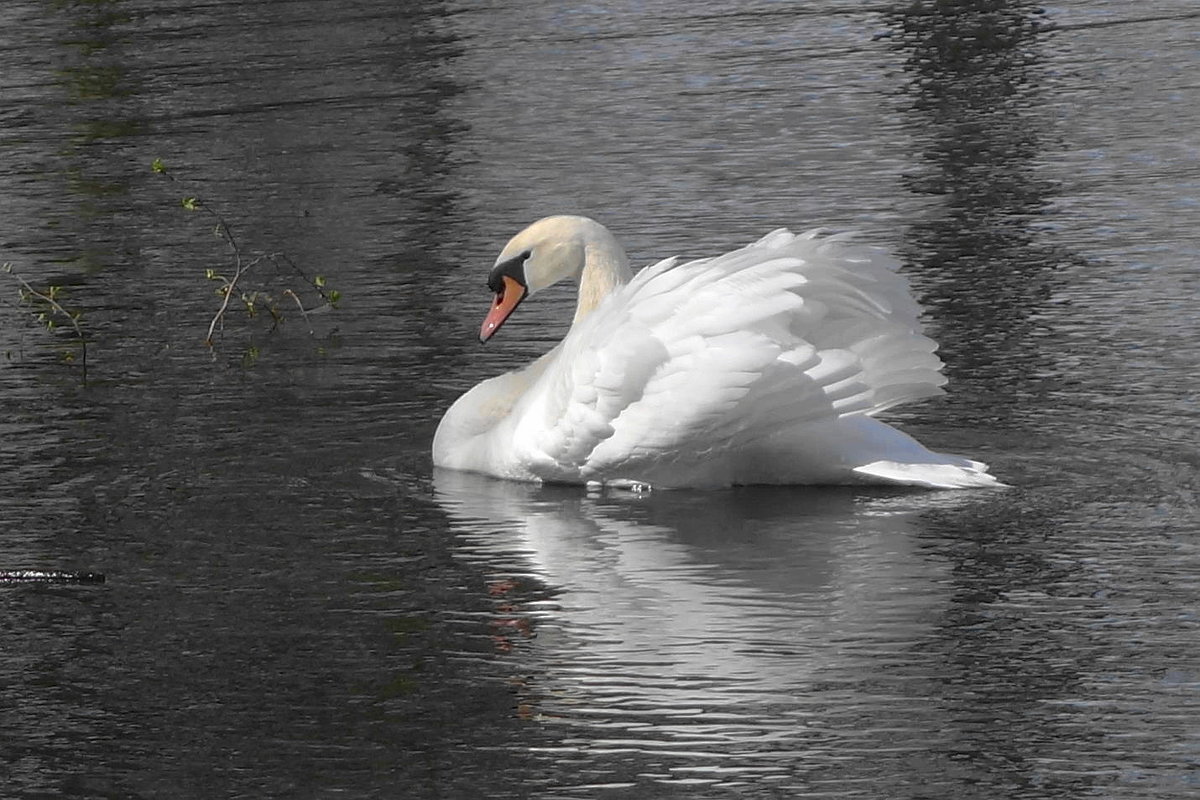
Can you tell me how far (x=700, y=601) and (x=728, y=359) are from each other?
121 cm

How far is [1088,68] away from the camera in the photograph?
58.9 feet

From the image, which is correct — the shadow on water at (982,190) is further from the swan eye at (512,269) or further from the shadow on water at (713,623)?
the swan eye at (512,269)

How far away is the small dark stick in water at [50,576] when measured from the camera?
774 cm

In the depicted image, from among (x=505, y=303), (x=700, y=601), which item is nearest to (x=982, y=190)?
(x=505, y=303)

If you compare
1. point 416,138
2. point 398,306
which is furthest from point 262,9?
point 398,306

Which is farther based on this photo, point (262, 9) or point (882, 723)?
point (262, 9)

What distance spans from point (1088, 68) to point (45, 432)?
33.2 feet

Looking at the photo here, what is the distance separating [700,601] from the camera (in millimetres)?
7203

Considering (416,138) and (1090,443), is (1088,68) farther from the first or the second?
(1090,443)

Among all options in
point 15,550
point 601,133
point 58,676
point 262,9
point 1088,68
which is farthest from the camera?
point 262,9

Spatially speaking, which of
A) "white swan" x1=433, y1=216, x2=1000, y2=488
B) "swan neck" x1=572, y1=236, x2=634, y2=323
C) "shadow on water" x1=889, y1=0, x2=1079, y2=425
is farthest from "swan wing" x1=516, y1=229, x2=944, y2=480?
"shadow on water" x1=889, y1=0, x2=1079, y2=425

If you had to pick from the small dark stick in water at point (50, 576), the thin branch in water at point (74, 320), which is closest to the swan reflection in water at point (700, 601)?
the small dark stick in water at point (50, 576)

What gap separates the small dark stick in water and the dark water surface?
0.04 m

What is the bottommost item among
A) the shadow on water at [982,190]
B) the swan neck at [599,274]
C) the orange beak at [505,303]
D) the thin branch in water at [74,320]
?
the shadow on water at [982,190]
